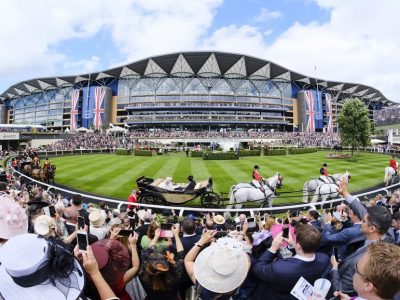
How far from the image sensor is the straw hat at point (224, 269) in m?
2.68

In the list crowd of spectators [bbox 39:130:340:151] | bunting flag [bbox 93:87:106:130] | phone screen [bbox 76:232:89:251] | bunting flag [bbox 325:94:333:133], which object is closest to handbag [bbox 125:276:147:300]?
phone screen [bbox 76:232:89:251]

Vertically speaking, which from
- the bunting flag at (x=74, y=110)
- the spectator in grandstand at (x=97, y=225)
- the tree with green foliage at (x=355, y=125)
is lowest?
the spectator in grandstand at (x=97, y=225)

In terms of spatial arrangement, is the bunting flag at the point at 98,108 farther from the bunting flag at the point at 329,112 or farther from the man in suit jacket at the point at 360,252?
the man in suit jacket at the point at 360,252

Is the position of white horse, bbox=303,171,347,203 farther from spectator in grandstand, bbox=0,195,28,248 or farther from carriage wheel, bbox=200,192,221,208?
spectator in grandstand, bbox=0,195,28,248

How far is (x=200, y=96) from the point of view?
96.8 metres

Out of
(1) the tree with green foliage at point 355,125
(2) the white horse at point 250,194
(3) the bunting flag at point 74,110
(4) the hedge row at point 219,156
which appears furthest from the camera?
(3) the bunting flag at point 74,110

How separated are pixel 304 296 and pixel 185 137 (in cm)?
7950

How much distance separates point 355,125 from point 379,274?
123ft

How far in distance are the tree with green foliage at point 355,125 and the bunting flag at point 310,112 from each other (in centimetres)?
6874

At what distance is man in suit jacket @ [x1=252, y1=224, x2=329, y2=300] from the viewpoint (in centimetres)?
312

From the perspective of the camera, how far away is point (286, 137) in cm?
8450

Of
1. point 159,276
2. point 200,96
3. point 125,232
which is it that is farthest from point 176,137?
point 159,276

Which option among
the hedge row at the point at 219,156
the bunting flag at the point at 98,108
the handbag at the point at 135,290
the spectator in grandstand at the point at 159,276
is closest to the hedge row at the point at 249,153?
the hedge row at the point at 219,156

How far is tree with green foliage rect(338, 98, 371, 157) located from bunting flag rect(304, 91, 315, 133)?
2706 inches
